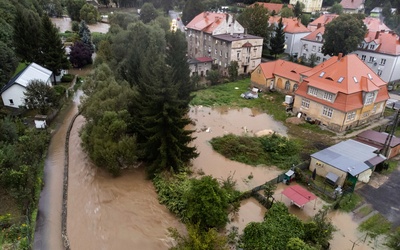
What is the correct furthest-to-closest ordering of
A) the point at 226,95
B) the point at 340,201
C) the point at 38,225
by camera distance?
1. the point at 226,95
2. the point at 340,201
3. the point at 38,225

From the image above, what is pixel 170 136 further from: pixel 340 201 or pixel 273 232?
pixel 340 201

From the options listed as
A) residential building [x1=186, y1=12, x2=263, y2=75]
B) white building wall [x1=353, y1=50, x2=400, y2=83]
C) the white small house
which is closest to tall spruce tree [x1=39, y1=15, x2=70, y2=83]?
the white small house

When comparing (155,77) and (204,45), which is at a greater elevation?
(155,77)

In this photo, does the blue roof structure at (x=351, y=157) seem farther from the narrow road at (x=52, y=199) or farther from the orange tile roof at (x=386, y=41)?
the orange tile roof at (x=386, y=41)

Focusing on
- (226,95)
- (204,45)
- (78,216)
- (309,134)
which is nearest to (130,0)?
(204,45)

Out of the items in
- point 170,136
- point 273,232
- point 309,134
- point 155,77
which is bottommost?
point 309,134

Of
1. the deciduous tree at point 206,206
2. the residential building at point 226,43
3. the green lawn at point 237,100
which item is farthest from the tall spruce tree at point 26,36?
the deciduous tree at point 206,206
